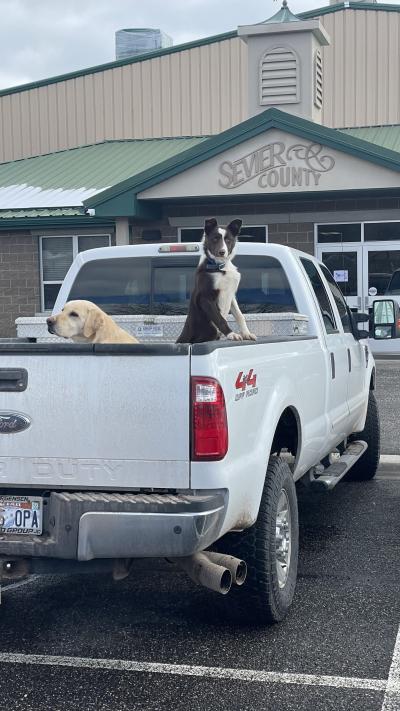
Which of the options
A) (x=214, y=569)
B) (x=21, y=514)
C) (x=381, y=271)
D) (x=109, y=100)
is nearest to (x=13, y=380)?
(x=21, y=514)

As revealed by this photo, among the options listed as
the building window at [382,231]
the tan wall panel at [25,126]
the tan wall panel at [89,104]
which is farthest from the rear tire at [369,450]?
the tan wall panel at [25,126]

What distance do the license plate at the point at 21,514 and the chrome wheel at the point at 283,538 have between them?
1.31 metres

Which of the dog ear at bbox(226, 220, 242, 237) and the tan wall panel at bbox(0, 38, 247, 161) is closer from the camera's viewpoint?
the dog ear at bbox(226, 220, 242, 237)

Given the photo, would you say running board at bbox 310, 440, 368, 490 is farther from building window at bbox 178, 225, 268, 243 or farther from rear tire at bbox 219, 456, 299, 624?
building window at bbox 178, 225, 268, 243

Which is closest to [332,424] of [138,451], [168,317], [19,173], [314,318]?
[314,318]

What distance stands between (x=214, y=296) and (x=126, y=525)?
1915 mm

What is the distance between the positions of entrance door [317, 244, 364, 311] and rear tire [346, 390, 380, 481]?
36.8 feet

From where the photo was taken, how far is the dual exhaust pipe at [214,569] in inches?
155

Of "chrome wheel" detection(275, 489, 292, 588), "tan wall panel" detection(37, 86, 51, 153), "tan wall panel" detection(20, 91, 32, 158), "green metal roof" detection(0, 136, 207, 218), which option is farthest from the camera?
"tan wall panel" detection(20, 91, 32, 158)

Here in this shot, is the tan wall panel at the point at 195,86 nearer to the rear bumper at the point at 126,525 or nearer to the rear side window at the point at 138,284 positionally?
the rear side window at the point at 138,284

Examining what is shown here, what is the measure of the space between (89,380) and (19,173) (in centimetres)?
2015

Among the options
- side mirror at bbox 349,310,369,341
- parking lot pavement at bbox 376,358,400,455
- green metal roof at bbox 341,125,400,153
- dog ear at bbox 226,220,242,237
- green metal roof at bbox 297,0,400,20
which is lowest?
parking lot pavement at bbox 376,358,400,455

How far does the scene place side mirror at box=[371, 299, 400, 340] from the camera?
6863 mm

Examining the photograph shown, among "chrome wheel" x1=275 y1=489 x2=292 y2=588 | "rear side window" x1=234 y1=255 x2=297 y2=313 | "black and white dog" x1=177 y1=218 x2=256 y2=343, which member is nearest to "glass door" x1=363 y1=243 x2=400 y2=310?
"rear side window" x1=234 y1=255 x2=297 y2=313
